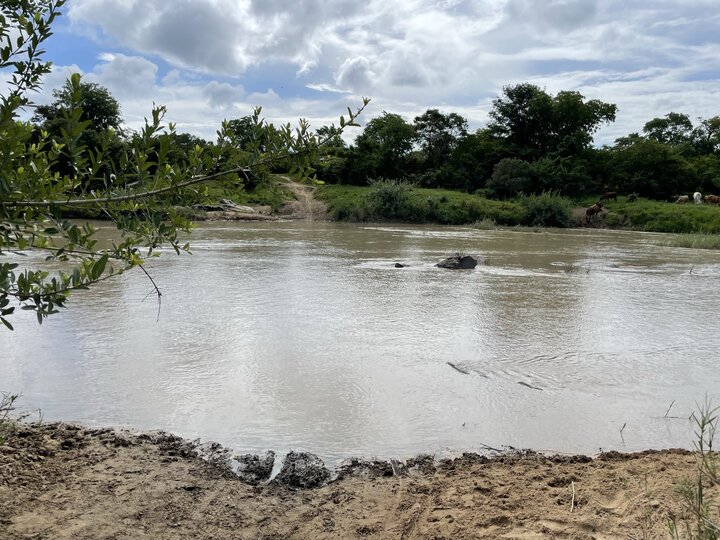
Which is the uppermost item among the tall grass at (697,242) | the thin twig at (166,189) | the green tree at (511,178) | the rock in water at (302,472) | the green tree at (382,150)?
the green tree at (382,150)

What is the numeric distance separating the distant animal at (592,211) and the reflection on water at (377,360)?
22087mm

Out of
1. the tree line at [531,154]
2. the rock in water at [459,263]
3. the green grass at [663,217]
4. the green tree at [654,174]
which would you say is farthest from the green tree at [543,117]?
the rock in water at [459,263]

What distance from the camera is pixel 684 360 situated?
283 inches

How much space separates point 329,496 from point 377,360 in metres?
3.20

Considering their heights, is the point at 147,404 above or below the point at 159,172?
below

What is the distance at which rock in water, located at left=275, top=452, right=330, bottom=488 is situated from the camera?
156 inches

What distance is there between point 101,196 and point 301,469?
241 cm

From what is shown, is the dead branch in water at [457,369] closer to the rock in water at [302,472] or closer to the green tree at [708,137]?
the rock in water at [302,472]

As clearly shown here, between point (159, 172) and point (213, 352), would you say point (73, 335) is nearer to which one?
point (213, 352)

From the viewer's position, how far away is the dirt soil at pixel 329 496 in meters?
3.25

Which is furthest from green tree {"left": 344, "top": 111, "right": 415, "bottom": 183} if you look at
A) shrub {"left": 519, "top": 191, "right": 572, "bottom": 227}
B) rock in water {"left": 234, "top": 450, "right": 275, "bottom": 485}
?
rock in water {"left": 234, "top": 450, "right": 275, "bottom": 485}

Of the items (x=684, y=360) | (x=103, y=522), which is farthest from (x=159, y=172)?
(x=684, y=360)

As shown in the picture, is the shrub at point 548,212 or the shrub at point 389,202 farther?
the shrub at point 389,202

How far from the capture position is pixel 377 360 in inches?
273
